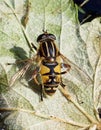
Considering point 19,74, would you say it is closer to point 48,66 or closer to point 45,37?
point 48,66

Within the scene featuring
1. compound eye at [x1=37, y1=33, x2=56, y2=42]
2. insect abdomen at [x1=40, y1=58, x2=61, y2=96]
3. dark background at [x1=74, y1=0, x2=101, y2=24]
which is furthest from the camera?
dark background at [x1=74, y1=0, x2=101, y2=24]

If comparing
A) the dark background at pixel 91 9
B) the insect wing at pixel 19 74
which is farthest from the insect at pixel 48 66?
the dark background at pixel 91 9

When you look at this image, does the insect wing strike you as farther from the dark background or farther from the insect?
the dark background

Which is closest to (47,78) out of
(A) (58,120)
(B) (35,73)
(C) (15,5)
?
(B) (35,73)

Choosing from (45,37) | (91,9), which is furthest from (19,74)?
(91,9)

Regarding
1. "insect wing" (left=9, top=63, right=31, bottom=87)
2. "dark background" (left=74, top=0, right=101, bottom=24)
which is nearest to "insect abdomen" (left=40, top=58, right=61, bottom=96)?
"insect wing" (left=9, top=63, right=31, bottom=87)

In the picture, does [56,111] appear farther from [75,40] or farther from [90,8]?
[90,8]

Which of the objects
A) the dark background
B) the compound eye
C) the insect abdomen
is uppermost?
the dark background
